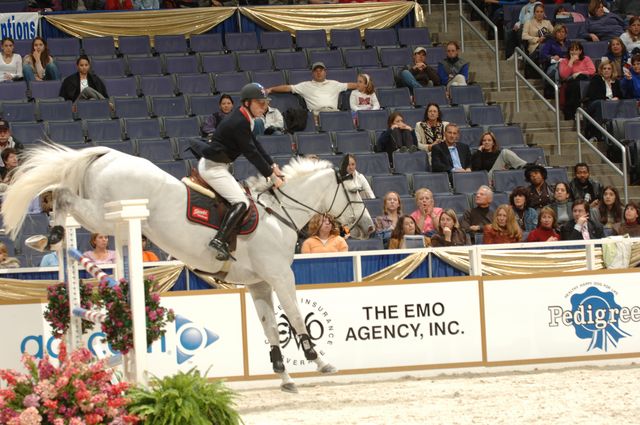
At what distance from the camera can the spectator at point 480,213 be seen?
12.8 metres

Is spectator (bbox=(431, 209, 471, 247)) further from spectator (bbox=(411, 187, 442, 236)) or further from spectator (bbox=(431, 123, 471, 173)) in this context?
spectator (bbox=(431, 123, 471, 173))

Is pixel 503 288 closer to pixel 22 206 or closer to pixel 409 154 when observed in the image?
pixel 409 154

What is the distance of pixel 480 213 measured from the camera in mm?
12867

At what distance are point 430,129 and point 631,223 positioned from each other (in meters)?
3.26

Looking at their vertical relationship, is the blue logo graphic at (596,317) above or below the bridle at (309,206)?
below

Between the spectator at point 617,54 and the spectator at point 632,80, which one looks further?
the spectator at point 617,54

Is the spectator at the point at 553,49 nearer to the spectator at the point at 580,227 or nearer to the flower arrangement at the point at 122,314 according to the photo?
the spectator at the point at 580,227

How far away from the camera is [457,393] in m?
9.38

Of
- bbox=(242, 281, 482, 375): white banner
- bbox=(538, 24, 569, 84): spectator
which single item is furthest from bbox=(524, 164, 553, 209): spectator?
bbox=(538, 24, 569, 84): spectator

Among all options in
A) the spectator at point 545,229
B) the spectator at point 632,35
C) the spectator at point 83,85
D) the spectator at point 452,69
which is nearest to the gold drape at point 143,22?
the spectator at point 83,85

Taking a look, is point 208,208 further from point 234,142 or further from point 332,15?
point 332,15

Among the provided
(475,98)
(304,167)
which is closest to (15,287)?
(304,167)

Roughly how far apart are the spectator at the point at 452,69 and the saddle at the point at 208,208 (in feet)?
26.0

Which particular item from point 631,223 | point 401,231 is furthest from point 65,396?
point 631,223
